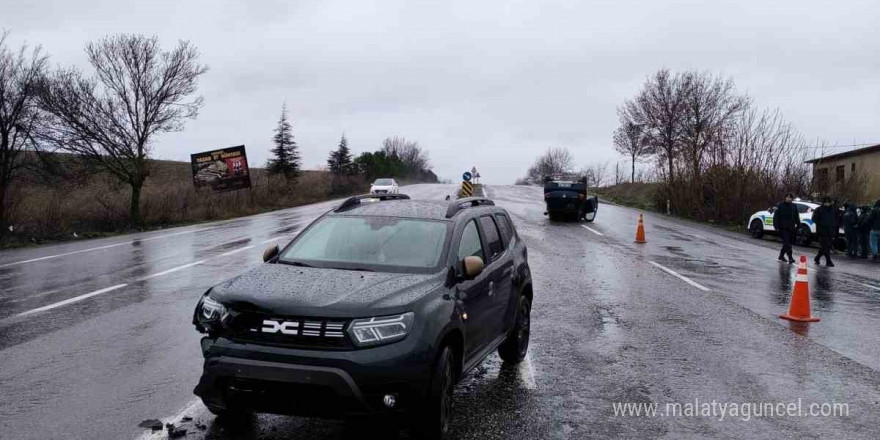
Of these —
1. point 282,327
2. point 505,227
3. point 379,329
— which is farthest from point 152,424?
point 505,227

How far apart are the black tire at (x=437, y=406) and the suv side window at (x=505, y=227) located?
8.48ft

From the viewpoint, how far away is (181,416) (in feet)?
16.7

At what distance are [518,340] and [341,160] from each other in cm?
5759

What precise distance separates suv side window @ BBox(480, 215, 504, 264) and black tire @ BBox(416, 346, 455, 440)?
187 centimetres

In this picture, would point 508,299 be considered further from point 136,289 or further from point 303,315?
point 136,289

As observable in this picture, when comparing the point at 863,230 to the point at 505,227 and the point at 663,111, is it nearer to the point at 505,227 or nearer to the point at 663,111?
the point at 505,227

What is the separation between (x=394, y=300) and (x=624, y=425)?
2194mm

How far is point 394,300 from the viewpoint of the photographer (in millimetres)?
4398

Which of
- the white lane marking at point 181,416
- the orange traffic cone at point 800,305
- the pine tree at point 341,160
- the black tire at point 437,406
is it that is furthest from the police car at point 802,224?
the pine tree at point 341,160

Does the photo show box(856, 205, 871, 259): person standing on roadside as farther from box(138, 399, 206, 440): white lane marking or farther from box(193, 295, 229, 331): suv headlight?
box(193, 295, 229, 331): suv headlight

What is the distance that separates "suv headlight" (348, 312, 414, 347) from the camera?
4164mm

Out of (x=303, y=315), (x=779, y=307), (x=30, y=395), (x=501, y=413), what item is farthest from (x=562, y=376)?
(x=779, y=307)

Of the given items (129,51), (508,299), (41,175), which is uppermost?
(129,51)

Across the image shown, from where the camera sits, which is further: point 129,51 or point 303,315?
point 129,51
